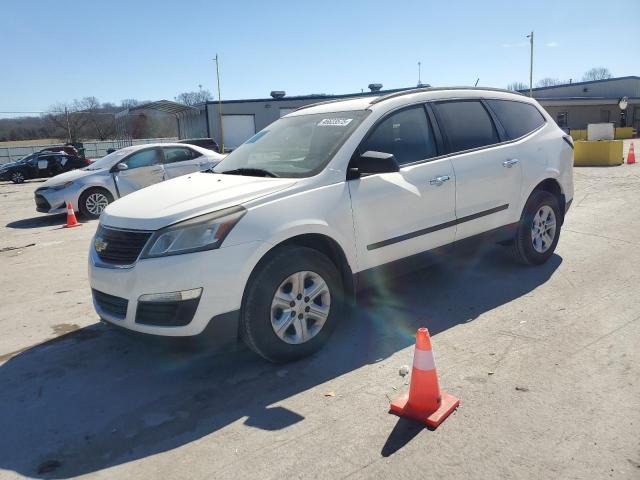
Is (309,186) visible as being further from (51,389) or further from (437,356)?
(51,389)

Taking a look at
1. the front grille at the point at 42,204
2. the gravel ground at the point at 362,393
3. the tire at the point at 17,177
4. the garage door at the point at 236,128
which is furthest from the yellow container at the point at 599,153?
the garage door at the point at 236,128

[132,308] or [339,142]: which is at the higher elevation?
[339,142]

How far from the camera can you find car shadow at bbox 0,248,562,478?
9.48 ft

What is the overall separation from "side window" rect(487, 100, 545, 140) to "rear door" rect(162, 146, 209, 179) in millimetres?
7421

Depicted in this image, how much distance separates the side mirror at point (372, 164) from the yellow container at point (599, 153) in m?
14.7

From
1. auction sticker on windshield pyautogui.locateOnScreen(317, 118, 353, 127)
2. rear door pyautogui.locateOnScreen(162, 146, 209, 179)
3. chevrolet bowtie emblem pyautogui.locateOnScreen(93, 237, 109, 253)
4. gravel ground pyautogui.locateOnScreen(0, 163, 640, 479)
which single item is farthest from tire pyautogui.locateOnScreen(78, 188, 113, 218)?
auction sticker on windshield pyautogui.locateOnScreen(317, 118, 353, 127)

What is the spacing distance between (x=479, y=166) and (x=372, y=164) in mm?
1409

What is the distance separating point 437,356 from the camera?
3.71 metres

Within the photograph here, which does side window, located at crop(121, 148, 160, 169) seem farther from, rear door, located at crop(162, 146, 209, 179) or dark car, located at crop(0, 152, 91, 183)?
dark car, located at crop(0, 152, 91, 183)

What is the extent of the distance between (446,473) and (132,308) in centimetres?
216

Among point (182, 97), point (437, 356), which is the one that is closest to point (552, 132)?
point (437, 356)

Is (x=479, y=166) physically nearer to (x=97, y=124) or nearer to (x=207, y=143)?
(x=207, y=143)

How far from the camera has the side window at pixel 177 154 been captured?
441 inches

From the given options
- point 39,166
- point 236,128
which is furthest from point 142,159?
point 236,128
